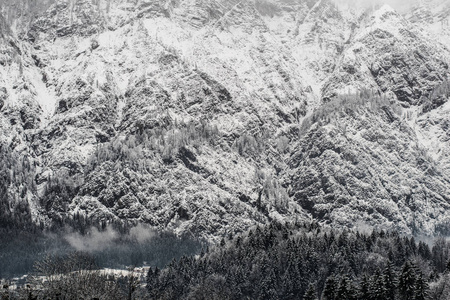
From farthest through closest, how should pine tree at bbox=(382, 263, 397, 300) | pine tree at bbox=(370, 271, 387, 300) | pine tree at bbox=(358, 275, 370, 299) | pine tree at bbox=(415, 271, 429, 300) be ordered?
pine tree at bbox=(382, 263, 397, 300), pine tree at bbox=(358, 275, 370, 299), pine tree at bbox=(370, 271, 387, 300), pine tree at bbox=(415, 271, 429, 300)

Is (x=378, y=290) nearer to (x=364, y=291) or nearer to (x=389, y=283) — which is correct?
(x=364, y=291)

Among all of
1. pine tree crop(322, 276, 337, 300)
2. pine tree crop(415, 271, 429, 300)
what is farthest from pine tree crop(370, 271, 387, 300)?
pine tree crop(322, 276, 337, 300)

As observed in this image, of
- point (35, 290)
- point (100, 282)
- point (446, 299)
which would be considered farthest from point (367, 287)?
point (35, 290)

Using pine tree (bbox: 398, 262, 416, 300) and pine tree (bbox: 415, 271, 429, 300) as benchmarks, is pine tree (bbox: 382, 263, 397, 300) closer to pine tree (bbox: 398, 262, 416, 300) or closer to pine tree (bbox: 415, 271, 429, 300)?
pine tree (bbox: 398, 262, 416, 300)

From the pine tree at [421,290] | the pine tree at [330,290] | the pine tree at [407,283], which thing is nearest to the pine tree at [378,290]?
→ the pine tree at [407,283]

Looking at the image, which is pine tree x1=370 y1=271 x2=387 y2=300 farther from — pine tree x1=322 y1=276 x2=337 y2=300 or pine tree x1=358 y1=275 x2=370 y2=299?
pine tree x1=322 y1=276 x2=337 y2=300

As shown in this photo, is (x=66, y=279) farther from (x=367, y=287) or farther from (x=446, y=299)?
(x=446, y=299)

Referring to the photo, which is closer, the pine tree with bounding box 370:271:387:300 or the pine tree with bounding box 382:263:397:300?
the pine tree with bounding box 370:271:387:300

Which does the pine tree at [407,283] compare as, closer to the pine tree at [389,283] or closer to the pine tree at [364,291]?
the pine tree at [389,283]

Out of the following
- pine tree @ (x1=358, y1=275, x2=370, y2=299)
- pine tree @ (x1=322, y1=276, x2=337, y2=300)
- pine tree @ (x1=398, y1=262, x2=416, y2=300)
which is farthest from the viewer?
pine tree @ (x1=322, y1=276, x2=337, y2=300)

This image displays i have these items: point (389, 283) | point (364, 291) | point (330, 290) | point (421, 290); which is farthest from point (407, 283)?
point (330, 290)

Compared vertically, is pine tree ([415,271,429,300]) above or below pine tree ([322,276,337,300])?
A: above
